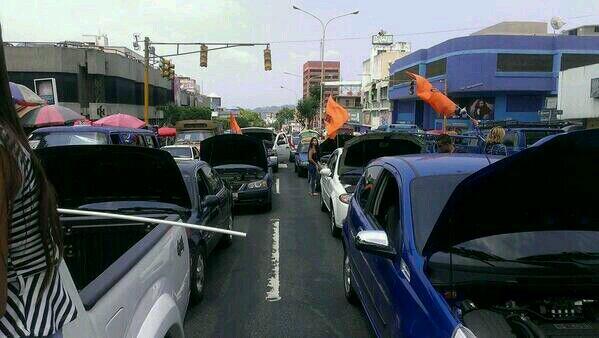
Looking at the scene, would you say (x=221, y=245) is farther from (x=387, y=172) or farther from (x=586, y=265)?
(x=586, y=265)

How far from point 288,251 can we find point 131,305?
558cm

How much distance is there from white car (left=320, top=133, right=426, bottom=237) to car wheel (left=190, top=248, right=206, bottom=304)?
3.32m

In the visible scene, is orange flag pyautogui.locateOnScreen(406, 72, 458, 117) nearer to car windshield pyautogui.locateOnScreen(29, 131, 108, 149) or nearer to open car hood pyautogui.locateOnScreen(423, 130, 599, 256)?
car windshield pyautogui.locateOnScreen(29, 131, 108, 149)

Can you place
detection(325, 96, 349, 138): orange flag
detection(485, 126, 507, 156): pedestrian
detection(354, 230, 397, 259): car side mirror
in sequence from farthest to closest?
detection(325, 96, 349, 138): orange flag < detection(485, 126, 507, 156): pedestrian < detection(354, 230, 397, 259): car side mirror

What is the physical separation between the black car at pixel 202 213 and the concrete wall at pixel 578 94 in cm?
2211

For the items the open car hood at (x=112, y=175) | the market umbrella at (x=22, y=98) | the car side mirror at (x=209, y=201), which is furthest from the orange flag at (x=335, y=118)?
the open car hood at (x=112, y=175)

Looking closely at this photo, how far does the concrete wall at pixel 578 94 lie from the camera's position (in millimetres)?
24125

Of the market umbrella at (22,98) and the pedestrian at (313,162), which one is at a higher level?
the market umbrella at (22,98)

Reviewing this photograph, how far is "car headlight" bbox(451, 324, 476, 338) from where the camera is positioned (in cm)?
229

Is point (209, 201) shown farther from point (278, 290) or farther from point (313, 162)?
point (313, 162)

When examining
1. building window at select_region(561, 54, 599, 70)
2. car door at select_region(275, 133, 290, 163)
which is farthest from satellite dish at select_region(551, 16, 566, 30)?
car door at select_region(275, 133, 290, 163)

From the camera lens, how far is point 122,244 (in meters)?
3.45

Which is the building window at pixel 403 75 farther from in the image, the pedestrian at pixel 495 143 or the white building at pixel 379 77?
the pedestrian at pixel 495 143

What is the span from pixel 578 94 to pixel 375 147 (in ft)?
65.9
